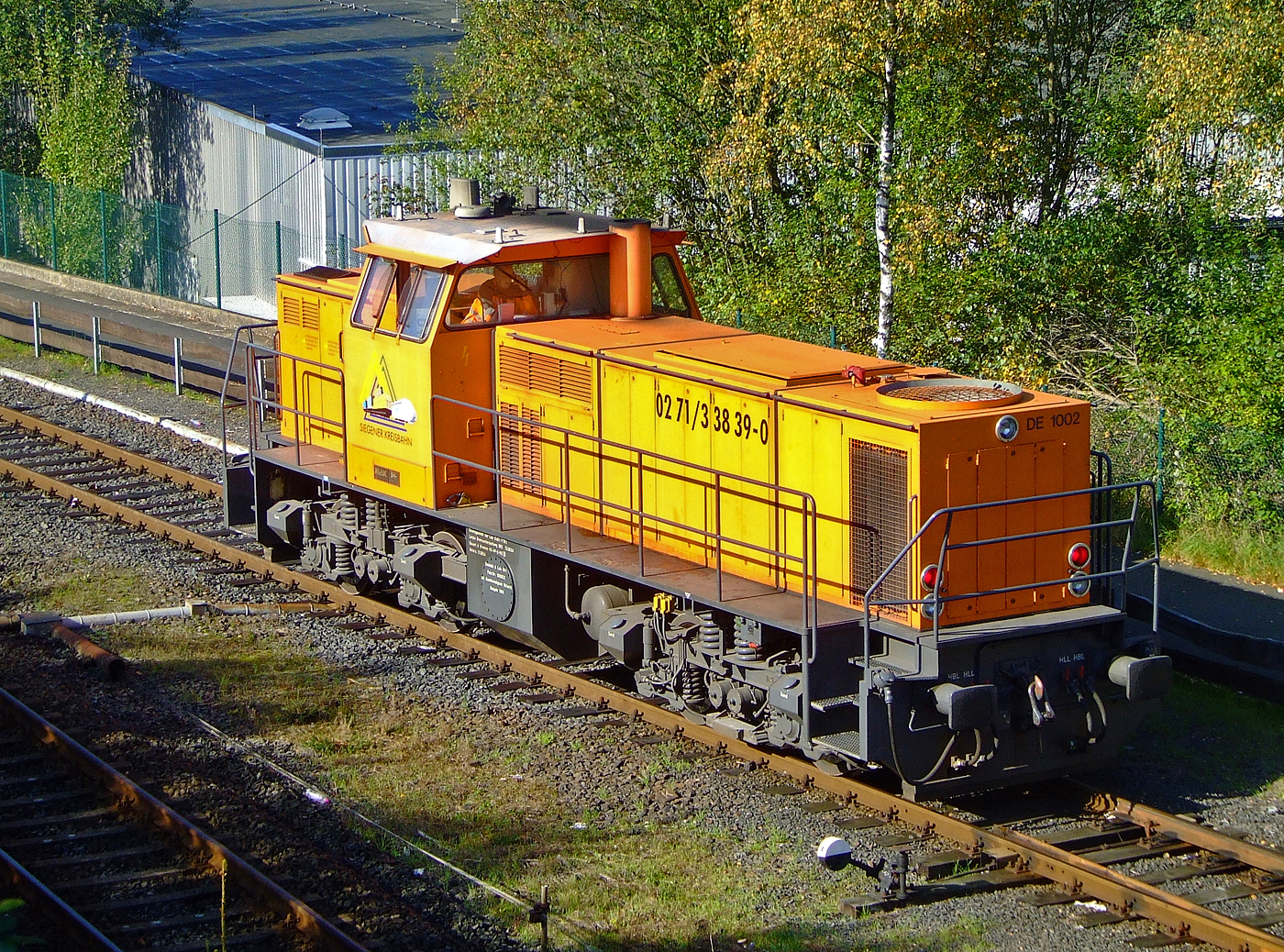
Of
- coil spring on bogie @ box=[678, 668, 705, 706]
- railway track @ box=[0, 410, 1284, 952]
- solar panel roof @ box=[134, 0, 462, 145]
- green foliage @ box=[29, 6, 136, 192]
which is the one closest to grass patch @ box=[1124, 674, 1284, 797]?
railway track @ box=[0, 410, 1284, 952]

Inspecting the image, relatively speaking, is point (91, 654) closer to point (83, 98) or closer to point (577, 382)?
point (577, 382)

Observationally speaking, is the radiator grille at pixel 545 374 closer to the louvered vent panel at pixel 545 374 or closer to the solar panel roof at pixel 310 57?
the louvered vent panel at pixel 545 374

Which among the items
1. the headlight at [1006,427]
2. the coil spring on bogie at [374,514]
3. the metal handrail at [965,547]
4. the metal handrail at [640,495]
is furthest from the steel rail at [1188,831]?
the coil spring on bogie at [374,514]

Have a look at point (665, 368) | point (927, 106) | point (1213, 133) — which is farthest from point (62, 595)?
point (1213, 133)

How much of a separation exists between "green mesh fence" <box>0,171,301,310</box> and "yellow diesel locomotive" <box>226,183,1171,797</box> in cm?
1550

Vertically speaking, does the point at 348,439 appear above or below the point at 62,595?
above

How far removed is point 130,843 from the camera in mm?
8695

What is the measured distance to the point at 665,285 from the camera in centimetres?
1223

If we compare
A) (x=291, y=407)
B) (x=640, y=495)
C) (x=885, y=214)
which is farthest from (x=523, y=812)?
(x=885, y=214)

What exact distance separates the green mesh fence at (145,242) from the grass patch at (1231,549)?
56.2 ft

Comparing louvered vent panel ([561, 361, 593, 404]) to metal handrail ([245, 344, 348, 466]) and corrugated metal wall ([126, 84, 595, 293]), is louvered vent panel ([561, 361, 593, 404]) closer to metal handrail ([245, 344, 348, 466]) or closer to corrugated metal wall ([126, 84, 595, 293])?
metal handrail ([245, 344, 348, 466])

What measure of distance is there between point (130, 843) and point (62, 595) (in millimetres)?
5085

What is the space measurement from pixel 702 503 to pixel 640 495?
53 centimetres

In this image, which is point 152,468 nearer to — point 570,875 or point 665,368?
point 665,368
